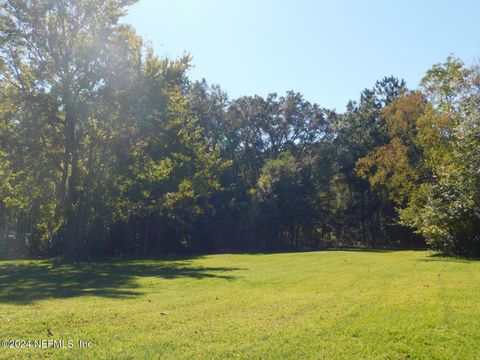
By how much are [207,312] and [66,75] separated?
22689mm

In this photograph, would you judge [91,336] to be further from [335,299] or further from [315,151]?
[315,151]

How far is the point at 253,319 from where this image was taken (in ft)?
31.6

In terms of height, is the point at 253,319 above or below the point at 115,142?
below

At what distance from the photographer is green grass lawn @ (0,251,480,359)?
7.34 m

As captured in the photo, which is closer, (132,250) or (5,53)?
(5,53)

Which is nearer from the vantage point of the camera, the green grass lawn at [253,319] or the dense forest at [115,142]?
the green grass lawn at [253,319]

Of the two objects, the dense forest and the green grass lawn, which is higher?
the dense forest

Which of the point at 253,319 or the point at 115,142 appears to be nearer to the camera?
the point at 253,319

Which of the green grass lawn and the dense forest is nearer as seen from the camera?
the green grass lawn

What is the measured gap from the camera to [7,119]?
2969 centimetres

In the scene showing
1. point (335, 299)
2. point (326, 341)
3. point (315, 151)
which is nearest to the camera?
point (326, 341)

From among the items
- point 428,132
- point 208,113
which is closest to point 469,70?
point 428,132

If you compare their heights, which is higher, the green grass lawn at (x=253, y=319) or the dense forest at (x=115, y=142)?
the dense forest at (x=115, y=142)

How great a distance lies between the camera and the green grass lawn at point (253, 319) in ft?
24.1
